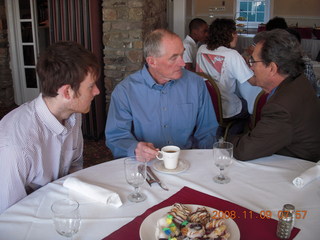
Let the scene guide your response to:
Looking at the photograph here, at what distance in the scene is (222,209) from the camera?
1226 millimetres

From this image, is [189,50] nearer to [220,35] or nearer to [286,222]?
[220,35]

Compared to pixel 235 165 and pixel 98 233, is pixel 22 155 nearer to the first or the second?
pixel 98 233

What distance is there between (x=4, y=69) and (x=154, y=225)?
182 inches

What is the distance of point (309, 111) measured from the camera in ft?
5.66

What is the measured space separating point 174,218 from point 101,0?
3.23 meters

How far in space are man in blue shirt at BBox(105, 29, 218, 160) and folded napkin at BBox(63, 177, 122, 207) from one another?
63cm

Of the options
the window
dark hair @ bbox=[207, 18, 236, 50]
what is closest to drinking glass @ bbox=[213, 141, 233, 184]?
dark hair @ bbox=[207, 18, 236, 50]

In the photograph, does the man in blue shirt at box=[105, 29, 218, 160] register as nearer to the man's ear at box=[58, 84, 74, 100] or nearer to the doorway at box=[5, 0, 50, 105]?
the man's ear at box=[58, 84, 74, 100]

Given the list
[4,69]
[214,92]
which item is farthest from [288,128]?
[4,69]

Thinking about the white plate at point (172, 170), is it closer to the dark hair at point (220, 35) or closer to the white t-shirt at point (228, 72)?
the white t-shirt at point (228, 72)

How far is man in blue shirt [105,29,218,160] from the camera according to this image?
6.66ft

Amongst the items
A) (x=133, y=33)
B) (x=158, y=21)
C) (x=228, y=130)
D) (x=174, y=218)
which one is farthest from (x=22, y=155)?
(x=158, y=21)

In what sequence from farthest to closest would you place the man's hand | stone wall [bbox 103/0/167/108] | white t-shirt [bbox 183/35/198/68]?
white t-shirt [bbox 183/35/198/68] → stone wall [bbox 103/0/167/108] → the man's hand

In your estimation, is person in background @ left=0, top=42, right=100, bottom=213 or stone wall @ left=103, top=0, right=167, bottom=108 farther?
stone wall @ left=103, top=0, right=167, bottom=108
